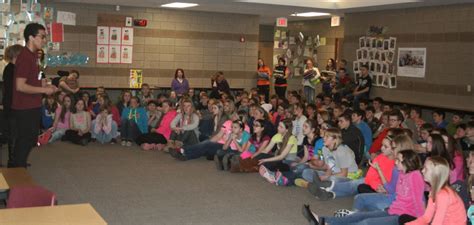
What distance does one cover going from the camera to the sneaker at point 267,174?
8387 mm

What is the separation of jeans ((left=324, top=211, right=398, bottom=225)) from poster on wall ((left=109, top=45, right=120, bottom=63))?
1167 centimetres

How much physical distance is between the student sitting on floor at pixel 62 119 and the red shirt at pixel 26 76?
546cm

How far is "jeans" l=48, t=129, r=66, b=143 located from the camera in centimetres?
1137

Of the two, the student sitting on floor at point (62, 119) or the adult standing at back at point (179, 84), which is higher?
the adult standing at back at point (179, 84)

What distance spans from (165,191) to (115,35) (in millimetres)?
9511

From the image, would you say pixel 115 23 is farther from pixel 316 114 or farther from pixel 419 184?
pixel 419 184

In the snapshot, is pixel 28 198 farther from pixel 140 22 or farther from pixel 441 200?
pixel 140 22

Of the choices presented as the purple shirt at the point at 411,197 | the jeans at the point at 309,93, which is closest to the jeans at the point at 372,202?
the purple shirt at the point at 411,197

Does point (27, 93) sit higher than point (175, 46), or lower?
lower

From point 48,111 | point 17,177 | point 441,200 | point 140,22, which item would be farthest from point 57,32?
point 441,200

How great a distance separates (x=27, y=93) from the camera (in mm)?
6086

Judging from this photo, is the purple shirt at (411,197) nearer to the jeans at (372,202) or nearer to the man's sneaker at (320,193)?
the jeans at (372,202)

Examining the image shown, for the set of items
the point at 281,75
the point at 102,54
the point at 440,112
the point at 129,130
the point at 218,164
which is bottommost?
the point at 218,164

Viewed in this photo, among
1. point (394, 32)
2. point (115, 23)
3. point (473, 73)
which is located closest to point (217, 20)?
point (115, 23)
